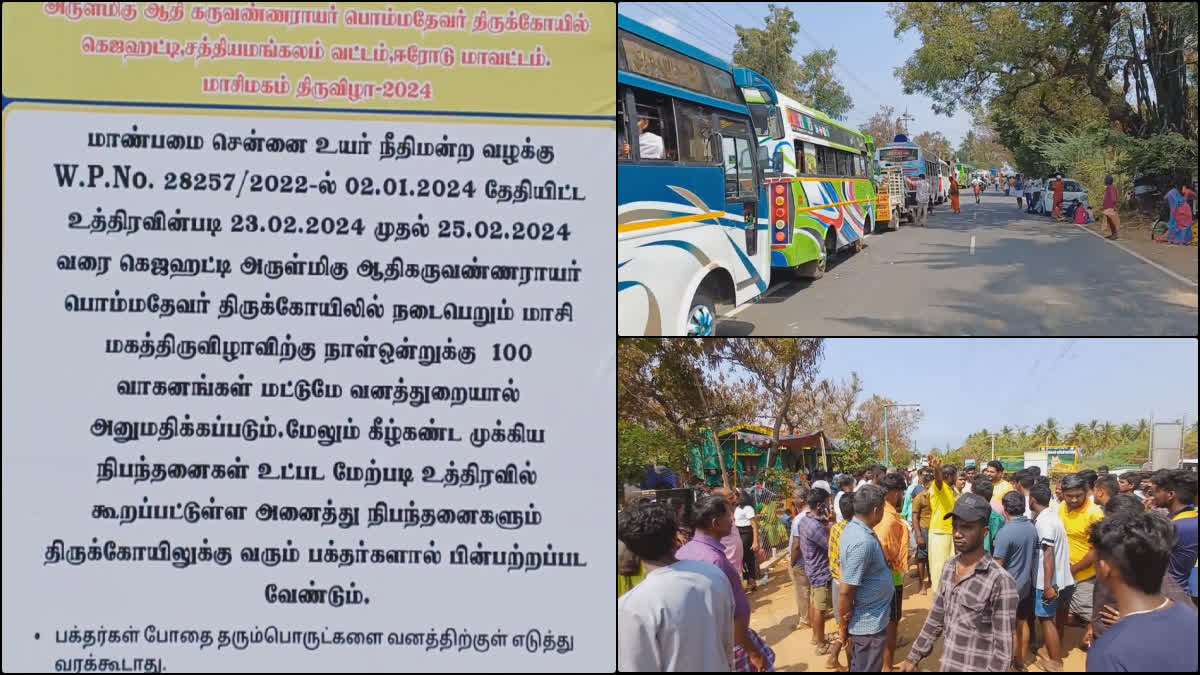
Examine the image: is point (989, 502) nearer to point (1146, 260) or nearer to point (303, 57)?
point (1146, 260)

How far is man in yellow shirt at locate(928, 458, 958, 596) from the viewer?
3.78 metres

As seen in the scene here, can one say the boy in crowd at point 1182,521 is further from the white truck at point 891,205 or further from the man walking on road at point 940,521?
the white truck at point 891,205

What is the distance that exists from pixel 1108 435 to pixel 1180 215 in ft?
2.98

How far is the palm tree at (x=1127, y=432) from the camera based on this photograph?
9.71ft

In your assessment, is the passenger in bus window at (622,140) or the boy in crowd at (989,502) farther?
the boy in crowd at (989,502)

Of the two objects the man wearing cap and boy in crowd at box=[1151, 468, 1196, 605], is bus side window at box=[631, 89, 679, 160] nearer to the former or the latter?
the man wearing cap

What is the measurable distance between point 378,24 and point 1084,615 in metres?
3.77

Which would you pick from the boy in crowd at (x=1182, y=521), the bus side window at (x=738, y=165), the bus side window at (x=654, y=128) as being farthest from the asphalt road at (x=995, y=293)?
the bus side window at (x=654, y=128)

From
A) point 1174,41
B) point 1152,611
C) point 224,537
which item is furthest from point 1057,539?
point 224,537

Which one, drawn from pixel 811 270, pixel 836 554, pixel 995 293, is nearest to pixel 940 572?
pixel 836 554

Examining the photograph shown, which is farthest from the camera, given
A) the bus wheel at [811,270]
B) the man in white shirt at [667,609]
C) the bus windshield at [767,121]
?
the bus wheel at [811,270]

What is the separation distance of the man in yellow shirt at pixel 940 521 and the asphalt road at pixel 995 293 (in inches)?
30.4

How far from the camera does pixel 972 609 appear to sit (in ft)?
8.64

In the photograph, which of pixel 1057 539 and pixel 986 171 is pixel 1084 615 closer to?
pixel 1057 539
